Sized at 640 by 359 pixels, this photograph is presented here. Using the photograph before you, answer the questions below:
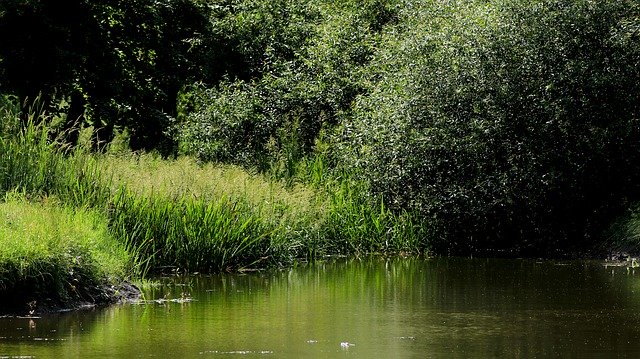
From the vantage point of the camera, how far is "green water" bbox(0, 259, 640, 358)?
9.32 metres

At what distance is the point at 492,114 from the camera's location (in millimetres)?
18312

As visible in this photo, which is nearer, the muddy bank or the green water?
the green water

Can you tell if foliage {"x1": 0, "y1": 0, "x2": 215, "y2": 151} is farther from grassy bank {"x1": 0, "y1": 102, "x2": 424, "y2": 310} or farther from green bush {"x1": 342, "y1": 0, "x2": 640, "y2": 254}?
green bush {"x1": 342, "y1": 0, "x2": 640, "y2": 254}

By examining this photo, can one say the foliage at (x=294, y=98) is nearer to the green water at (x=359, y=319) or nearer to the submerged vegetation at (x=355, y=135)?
the submerged vegetation at (x=355, y=135)

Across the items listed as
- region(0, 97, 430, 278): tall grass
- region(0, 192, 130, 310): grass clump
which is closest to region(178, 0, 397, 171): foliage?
region(0, 97, 430, 278): tall grass

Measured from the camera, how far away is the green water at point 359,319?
932cm

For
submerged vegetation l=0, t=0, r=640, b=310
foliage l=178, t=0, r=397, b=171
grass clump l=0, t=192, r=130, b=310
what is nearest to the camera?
grass clump l=0, t=192, r=130, b=310

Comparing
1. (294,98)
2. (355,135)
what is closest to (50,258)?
(355,135)

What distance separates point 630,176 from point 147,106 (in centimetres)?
979

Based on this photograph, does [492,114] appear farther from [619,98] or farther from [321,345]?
[321,345]

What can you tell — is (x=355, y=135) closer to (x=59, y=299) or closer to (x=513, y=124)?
(x=513, y=124)

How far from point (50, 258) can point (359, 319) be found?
122 inches

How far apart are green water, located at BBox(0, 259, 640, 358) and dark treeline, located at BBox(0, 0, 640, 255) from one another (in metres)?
3.24

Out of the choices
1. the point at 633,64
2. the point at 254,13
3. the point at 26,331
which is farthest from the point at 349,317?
the point at 254,13
